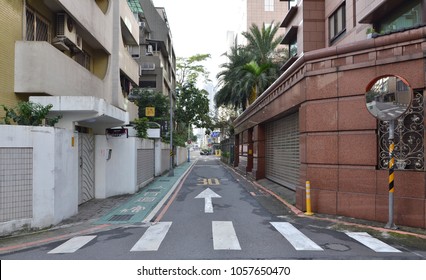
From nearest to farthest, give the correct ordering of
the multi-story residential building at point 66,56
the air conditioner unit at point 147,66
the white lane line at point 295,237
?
the white lane line at point 295,237 → the multi-story residential building at point 66,56 → the air conditioner unit at point 147,66

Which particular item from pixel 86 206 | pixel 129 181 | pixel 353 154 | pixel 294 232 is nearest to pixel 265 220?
pixel 294 232

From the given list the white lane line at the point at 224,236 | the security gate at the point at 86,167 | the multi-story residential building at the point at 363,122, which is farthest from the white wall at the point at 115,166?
the multi-story residential building at the point at 363,122

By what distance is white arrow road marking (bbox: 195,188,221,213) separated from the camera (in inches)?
461

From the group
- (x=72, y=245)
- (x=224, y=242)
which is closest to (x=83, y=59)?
(x=72, y=245)

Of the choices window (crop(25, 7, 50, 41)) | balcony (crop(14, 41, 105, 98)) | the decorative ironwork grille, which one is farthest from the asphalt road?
window (crop(25, 7, 50, 41))

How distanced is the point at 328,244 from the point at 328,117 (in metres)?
→ 4.54

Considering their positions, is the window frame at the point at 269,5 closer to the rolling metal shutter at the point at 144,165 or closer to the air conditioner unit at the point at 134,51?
the air conditioner unit at the point at 134,51

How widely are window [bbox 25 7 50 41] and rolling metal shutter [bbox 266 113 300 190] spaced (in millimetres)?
10234

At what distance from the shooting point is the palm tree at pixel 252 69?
91.8 feet

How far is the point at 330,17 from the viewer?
18359mm

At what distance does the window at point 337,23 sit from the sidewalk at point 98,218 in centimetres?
1175

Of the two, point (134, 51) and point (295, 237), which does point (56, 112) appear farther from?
point (134, 51)

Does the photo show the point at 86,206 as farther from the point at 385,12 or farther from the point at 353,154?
the point at 385,12

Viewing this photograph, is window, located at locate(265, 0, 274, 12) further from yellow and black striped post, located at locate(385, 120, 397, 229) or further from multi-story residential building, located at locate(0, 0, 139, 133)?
yellow and black striped post, located at locate(385, 120, 397, 229)
